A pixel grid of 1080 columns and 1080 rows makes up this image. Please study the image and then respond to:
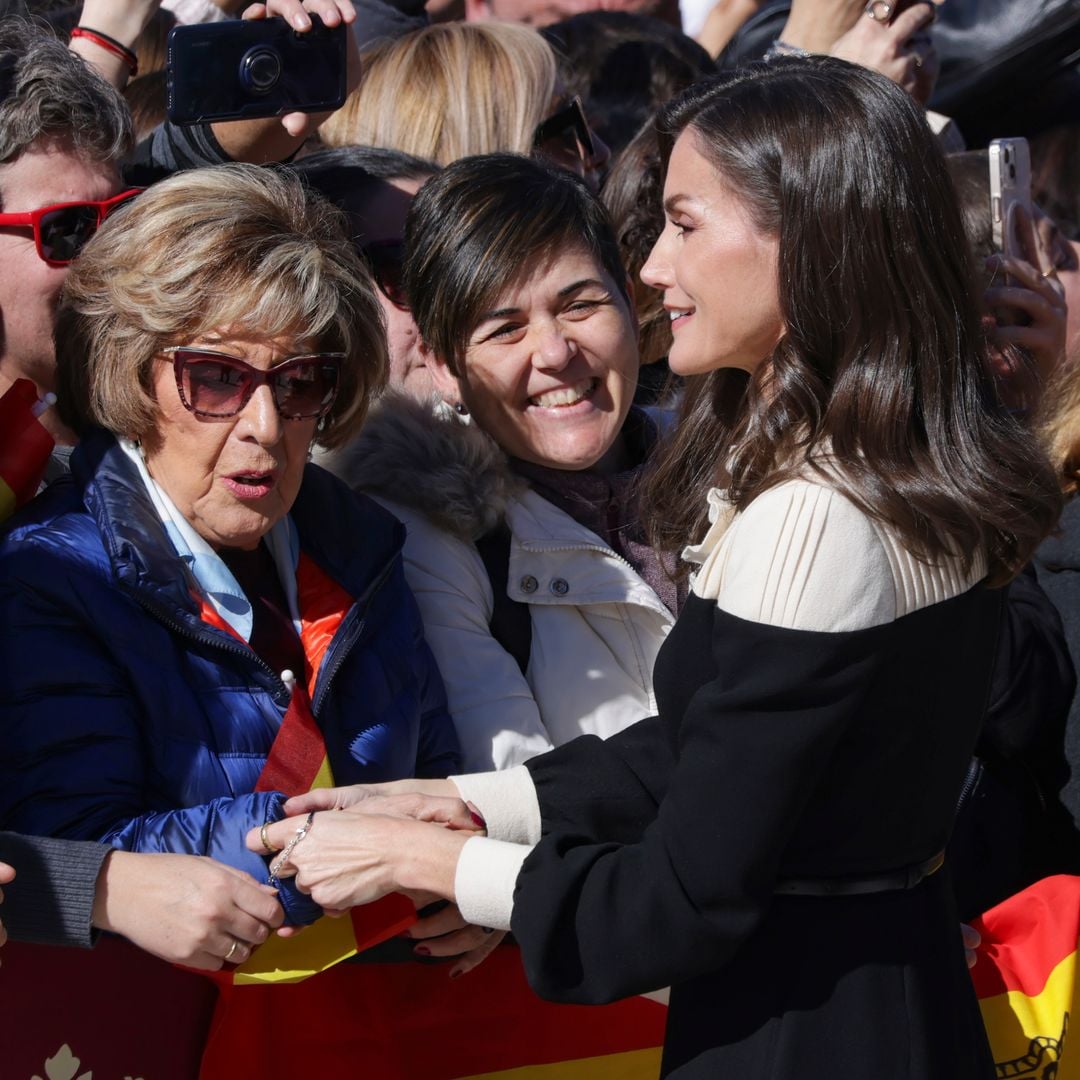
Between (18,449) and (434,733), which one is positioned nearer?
(18,449)

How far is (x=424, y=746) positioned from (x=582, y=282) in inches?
37.8

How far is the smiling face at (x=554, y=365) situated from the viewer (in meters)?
2.94

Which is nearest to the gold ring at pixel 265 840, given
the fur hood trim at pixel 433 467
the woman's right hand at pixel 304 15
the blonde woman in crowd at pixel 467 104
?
the fur hood trim at pixel 433 467

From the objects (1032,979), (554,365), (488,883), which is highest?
(554,365)

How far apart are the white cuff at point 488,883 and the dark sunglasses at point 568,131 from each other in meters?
2.27

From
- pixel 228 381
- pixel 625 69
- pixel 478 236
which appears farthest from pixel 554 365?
pixel 625 69

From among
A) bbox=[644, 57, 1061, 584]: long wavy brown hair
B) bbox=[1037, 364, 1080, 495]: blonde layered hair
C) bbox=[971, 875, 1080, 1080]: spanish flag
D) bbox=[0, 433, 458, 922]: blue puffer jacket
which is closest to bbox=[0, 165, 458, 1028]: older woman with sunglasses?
bbox=[0, 433, 458, 922]: blue puffer jacket

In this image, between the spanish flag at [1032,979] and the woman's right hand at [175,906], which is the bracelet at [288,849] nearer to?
the woman's right hand at [175,906]

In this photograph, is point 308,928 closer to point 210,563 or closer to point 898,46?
point 210,563

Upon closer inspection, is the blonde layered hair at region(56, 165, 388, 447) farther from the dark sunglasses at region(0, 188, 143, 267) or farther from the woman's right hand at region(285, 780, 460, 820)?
the woman's right hand at region(285, 780, 460, 820)

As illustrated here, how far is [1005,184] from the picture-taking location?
3.47 meters

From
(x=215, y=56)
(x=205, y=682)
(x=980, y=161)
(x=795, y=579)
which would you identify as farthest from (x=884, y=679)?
(x=980, y=161)

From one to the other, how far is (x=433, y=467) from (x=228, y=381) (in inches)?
20.3

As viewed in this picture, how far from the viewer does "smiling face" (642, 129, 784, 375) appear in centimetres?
212
